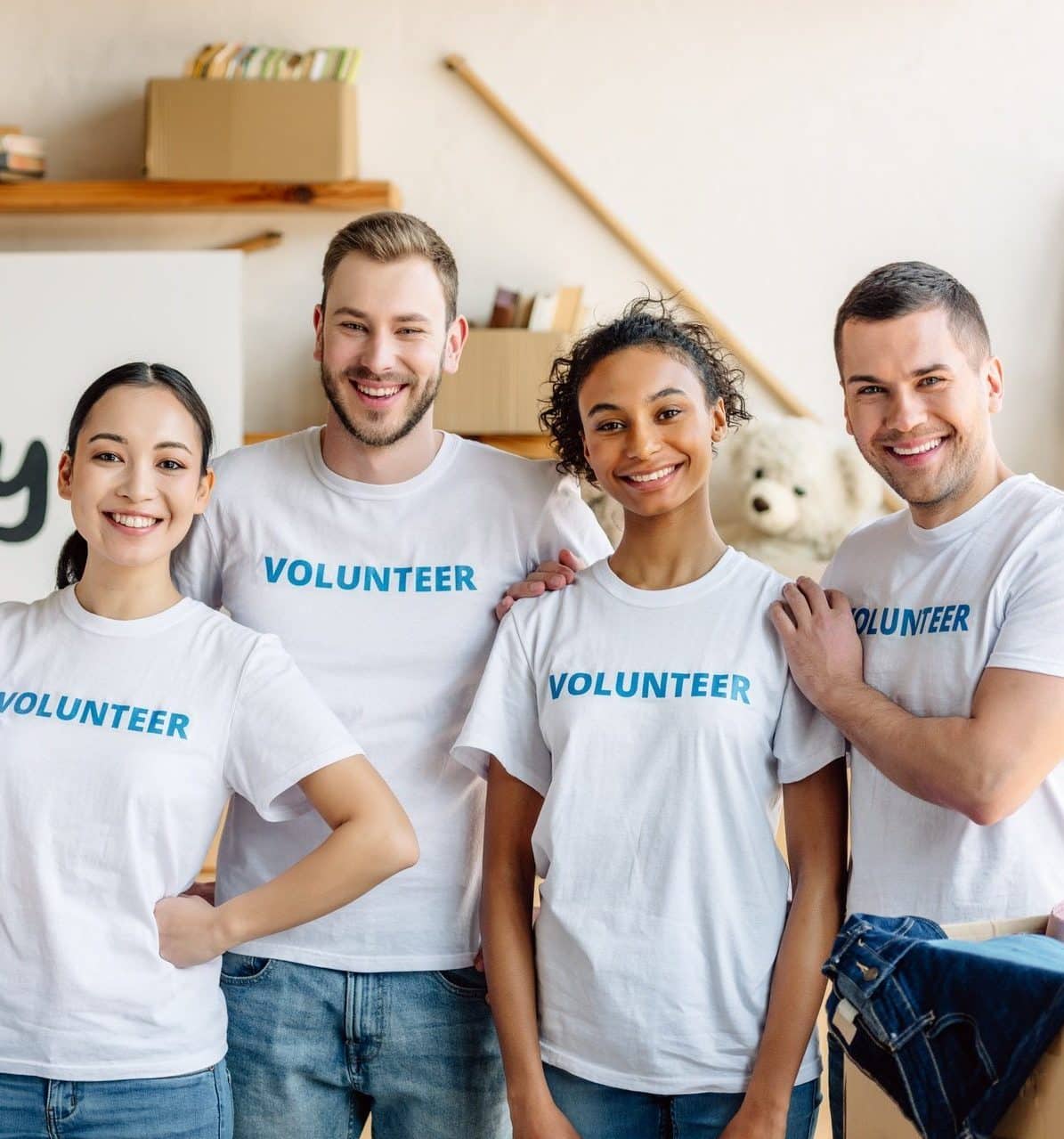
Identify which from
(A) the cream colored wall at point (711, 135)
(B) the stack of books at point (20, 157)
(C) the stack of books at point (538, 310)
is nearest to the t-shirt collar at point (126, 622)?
(C) the stack of books at point (538, 310)

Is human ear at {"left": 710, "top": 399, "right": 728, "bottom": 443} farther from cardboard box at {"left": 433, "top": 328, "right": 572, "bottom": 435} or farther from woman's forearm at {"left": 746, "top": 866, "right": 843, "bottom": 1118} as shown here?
cardboard box at {"left": 433, "top": 328, "right": 572, "bottom": 435}

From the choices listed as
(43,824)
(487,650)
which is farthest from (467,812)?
(43,824)

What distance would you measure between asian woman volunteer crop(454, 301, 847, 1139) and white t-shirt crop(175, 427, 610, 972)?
77 millimetres

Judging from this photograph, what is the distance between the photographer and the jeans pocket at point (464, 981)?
1.44 metres

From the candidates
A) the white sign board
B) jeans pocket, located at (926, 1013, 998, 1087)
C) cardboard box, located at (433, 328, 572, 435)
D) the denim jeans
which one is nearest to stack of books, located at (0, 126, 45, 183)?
the white sign board

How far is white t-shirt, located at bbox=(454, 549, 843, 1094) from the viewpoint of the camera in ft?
4.21

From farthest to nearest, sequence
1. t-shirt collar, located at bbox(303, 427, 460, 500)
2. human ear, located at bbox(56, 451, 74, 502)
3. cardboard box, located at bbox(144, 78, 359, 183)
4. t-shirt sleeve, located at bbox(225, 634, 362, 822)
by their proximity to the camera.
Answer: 1. cardboard box, located at bbox(144, 78, 359, 183)
2. t-shirt collar, located at bbox(303, 427, 460, 500)
3. human ear, located at bbox(56, 451, 74, 502)
4. t-shirt sleeve, located at bbox(225, 634, 362, 822)

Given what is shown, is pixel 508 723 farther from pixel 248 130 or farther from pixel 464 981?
pixel 248 130

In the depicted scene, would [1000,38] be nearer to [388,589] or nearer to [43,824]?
[388,589]

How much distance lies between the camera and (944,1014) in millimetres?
989

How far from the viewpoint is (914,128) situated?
11.2 ft

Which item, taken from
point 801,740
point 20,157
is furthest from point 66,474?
point 20,157

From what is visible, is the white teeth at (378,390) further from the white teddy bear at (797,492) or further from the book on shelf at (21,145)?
the book on shelf at (21,145)

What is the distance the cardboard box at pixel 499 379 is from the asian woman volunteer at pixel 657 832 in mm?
1811
